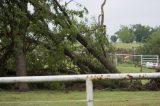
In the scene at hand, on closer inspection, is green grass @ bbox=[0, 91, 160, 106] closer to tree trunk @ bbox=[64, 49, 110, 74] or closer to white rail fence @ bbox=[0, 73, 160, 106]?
white rail fence @ bbox=[0, 73, 160, 106]

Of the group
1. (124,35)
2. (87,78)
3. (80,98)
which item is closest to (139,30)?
(124,35)

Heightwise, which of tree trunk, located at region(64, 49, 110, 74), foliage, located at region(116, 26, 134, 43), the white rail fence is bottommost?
the white rail fence

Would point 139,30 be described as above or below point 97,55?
above

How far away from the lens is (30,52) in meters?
19.0

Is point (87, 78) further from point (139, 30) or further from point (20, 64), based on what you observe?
point (139, 30)

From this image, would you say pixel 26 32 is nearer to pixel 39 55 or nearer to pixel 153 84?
pixel 39 55

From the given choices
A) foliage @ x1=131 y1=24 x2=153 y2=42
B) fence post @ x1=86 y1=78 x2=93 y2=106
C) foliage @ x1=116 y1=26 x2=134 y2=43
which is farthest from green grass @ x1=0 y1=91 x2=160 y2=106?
foliage @ x1=131 y1=24 x2=153 y2=42

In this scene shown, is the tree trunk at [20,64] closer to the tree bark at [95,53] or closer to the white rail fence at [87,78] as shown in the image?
the tree bark at [95,53]

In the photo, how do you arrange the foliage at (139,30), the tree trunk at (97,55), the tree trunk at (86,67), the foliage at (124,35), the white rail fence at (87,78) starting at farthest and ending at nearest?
the foliage at (139,30) < the foliage at (124,35) < the tree trunk at (86,67) < the tree trunk at (97,55) < the white rail fence at (87,78)

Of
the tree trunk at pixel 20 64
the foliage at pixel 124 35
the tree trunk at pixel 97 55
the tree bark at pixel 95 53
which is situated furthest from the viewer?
the foliage at pixel 124 35

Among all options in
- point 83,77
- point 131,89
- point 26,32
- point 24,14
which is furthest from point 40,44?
point 83,77

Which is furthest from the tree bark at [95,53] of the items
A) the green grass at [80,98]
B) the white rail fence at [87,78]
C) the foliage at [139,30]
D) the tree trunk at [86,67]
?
the foliage at [139,30]

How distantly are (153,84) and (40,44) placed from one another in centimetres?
479

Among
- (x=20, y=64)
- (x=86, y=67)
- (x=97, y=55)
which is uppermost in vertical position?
(x=97, y=55)
